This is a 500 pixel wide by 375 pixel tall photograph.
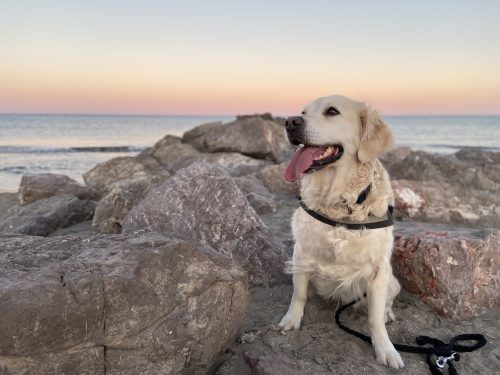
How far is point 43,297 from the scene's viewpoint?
7.06ft

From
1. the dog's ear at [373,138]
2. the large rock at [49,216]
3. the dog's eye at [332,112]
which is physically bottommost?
the large rock at [49,216]

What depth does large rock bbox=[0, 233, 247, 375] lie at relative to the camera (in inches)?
83.6

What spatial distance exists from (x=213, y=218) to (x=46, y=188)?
4.94 meters

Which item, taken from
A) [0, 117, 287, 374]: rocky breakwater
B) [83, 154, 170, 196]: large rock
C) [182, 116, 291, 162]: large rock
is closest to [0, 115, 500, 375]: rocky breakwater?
[0, 117, 287, 374]: rocky breakwater

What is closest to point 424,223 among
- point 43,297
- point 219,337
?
point 219,337

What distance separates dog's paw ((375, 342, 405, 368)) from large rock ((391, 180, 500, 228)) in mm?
3478

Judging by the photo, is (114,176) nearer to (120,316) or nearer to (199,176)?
(199,176)

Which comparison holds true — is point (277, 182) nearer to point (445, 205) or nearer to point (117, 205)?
point (445, 205)

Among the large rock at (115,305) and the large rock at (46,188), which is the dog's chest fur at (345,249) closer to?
the large rock at (115,305)

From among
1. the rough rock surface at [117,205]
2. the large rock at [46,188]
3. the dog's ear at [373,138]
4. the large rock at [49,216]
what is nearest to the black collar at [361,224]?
the dog's ear at [373,138]

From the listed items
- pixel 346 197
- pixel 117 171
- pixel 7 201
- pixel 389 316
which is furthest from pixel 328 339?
pixel 117 171

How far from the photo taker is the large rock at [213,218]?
4.01 meters

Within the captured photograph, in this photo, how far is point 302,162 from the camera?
3.21 m

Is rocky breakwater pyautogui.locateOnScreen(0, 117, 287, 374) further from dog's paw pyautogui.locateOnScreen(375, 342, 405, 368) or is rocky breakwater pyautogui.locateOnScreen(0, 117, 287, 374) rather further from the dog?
dog's paw pyautogui.locateOnScreen(375, 342, 405, 368)
